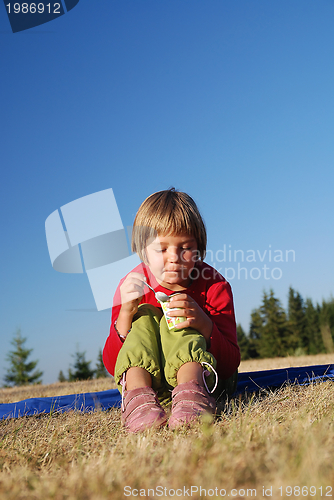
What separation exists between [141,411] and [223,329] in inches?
29.2

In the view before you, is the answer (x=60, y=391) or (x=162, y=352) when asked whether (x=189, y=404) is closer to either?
(x=162, y=352)

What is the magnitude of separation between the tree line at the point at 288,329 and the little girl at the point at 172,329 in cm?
3201

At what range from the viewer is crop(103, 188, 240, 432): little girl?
1.55 meters

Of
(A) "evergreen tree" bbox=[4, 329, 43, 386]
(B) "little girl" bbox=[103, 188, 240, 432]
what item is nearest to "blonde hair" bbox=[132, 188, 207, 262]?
(B) "little girl" bbox=[103, 188, 240, 432]

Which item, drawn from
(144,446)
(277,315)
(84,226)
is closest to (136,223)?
(84,226)

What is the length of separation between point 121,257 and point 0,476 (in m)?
1.81

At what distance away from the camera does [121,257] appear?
270 centimetres

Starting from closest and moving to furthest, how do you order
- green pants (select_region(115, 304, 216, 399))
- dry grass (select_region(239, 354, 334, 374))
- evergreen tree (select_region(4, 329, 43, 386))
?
green pants (select_region(115, 304, 216, 399)) < dry grass (select_region(239, 354, 334, 374)) < evergreen tree (select_region(4, 329, 43, 386))

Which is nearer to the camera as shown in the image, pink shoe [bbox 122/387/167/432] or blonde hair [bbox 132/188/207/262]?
pink shoe [bbox 122/387/167/432]

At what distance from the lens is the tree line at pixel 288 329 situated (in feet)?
107

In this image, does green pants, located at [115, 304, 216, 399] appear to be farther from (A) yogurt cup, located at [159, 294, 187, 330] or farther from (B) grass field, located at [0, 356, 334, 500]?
(B) grass field, located at [0, 356, 334, 500]

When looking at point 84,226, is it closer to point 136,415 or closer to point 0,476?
point 136,415

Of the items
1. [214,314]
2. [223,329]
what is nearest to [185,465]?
[223,329]

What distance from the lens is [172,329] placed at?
1.77m
